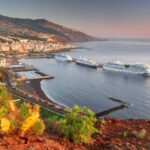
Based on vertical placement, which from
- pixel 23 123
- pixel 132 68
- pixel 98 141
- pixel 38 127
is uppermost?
pixel 23 123

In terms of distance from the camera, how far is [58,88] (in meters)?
53.0

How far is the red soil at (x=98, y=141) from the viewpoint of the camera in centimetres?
729

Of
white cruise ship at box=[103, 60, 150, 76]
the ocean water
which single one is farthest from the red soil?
white cruise ship at box=[103, 60, 150, 76]

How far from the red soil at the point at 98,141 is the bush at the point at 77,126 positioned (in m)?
0.19

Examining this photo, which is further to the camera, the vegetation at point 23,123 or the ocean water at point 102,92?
the ocean water at point 102,92

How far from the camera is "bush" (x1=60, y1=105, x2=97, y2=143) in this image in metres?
8.28

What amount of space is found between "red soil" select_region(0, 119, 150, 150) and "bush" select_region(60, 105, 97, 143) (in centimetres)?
19

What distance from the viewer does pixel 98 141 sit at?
8992mm

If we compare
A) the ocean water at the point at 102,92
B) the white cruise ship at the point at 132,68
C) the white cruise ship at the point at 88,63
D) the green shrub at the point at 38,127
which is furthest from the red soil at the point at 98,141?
the white cruise ship at the point at 88,63

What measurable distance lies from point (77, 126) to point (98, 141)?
989 mm

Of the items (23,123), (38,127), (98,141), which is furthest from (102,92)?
(23,123)

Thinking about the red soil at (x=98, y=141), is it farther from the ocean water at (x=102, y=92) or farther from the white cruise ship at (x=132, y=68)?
the white cruise ship at (x=132, y=68)

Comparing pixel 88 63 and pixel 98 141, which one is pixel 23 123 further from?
pixel 88 63

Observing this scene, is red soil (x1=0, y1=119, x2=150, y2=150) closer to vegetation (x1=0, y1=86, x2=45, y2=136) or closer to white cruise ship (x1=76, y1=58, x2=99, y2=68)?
vegetation (x1=0, y1=86, x2=45, y2=136)
